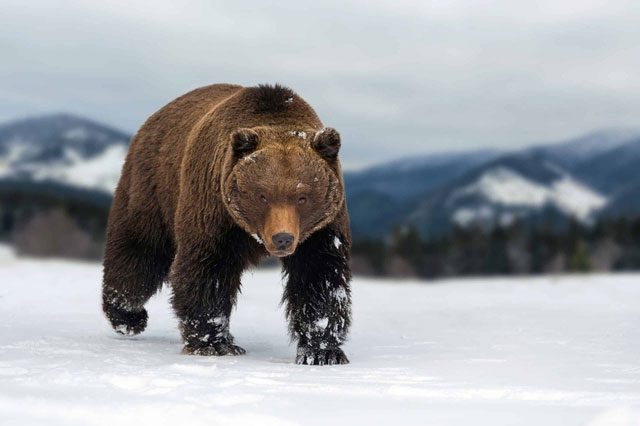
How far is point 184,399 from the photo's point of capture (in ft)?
16.4

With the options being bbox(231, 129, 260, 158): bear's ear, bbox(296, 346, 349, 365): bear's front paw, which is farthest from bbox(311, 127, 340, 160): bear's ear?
bbox(296, 346, 349, 365): bear's front paw

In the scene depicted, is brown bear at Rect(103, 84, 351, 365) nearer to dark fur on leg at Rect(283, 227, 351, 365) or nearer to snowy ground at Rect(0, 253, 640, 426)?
dark fur on leg at Rect(283, 227, 351, 365)

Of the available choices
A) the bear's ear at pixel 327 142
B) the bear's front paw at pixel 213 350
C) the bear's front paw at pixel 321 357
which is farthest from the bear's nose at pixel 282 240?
the bear's front paw at pixel 213 350

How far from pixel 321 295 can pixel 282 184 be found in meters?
1.33

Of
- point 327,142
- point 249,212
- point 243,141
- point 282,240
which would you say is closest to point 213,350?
point 249,212

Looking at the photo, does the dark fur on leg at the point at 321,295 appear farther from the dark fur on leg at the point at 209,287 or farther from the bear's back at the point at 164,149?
the bear's back at the point at 164,149

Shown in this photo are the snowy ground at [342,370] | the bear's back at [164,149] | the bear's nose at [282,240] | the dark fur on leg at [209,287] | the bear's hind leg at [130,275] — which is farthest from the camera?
the bear's hind leg at [130,275]

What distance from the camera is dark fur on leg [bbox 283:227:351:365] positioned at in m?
7.87

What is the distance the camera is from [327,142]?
292 inches

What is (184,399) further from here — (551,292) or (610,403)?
(551,292)

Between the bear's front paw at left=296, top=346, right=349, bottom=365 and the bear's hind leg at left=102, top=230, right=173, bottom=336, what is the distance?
2.47 metres

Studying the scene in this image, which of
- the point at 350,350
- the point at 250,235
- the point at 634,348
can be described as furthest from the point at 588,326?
the point at 250,235

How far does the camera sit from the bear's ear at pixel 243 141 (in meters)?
7.34

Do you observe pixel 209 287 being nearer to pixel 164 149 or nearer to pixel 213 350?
pixel 213 350
